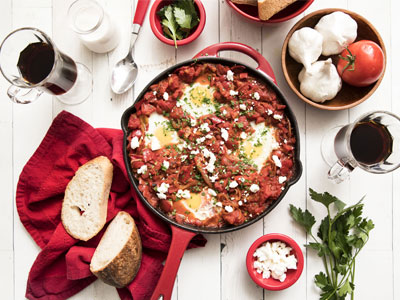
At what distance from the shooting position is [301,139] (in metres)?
2.70

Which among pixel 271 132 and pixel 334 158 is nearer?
pixel 271 132

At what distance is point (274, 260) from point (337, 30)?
1.56m

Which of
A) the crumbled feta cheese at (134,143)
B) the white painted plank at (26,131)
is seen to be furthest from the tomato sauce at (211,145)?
the white painted plank at (26,131)

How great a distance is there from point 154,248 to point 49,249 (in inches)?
28.6

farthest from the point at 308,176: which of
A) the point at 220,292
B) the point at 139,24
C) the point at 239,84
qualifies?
the point at 139,24

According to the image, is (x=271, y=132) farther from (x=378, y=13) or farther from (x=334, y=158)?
(x=378, y=13)

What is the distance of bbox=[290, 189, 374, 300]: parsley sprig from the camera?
2.55m

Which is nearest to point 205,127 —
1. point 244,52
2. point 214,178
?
point 214,178

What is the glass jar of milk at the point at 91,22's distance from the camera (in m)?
2.48

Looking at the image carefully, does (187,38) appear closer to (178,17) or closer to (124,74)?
(178,17)

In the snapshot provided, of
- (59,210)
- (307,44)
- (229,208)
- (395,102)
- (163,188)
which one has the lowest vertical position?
(59,210)

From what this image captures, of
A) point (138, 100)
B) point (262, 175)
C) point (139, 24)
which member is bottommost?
point (262, 175)

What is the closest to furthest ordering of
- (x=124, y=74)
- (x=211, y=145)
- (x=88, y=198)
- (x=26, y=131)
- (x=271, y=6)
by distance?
(x=271, y=6) → (x=211, y=145) → (x=88, y=198) → (x=124, y=74) → (x=26, y=131)

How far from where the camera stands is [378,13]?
2.72 m
